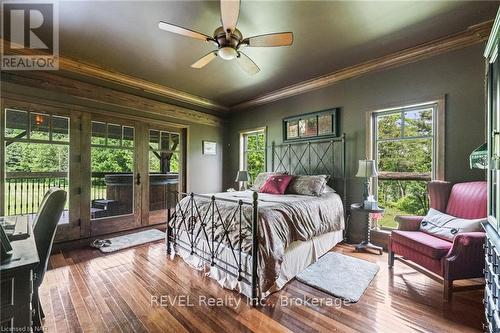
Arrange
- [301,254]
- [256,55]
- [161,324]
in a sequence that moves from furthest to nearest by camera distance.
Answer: [256,55], [301,254], [161,324]

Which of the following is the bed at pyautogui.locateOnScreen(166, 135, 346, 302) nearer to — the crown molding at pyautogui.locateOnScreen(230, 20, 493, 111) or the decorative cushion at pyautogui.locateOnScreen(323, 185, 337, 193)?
the decorative cushion at pyautogui.locateOnScreen(323, 185, 337, 193)

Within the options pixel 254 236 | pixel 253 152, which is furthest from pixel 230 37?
pixel 253 152

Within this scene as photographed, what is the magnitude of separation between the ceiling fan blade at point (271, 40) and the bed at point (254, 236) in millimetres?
1582

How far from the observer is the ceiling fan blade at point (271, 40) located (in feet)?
7.25

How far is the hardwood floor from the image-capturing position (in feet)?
5.71

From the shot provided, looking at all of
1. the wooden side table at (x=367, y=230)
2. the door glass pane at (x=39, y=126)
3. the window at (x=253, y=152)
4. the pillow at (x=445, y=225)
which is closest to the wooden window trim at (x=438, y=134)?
the pillow at (x=445, y=225)

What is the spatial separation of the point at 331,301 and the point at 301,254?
57 cm

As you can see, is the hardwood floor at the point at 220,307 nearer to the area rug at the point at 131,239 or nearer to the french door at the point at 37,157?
the area rug at the point at 131,239

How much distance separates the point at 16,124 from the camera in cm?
308

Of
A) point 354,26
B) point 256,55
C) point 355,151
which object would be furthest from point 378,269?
point 256,55

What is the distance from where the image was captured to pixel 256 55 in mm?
3221

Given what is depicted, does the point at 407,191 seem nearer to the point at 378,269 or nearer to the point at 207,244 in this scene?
the point at 378,269

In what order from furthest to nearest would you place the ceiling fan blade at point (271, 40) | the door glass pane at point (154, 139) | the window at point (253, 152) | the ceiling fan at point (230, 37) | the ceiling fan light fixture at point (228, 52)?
the window at point (253, 152) → the door glass pane at point (154, 139) → the ceiling fan light fixture at point (228, 52) → the ceiling fan blade at point (271, 40) → the ceiling fan at point (230, 37)

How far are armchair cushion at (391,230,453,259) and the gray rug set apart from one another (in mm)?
504
